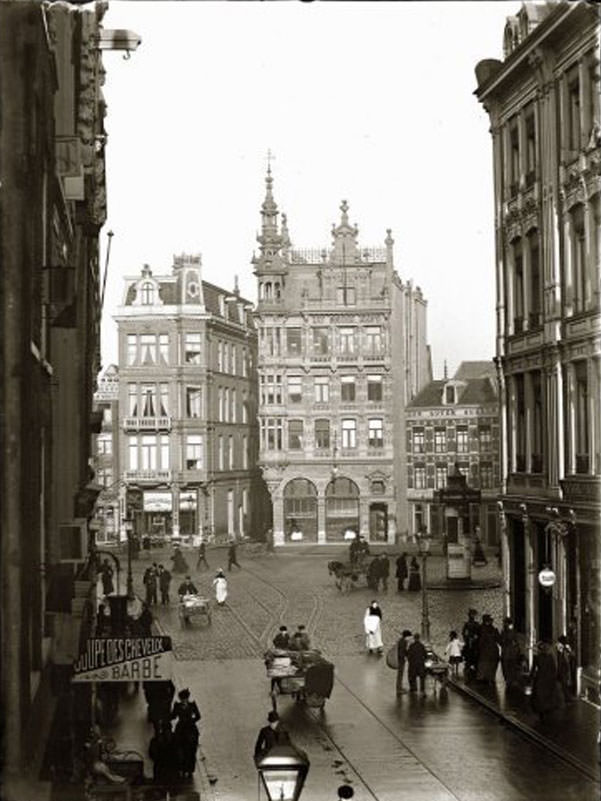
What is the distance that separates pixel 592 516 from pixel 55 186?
10142 millimetres

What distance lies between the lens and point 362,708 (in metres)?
20.4

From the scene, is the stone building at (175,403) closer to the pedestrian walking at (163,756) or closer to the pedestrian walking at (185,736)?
the pedestrian walking at (185,736)

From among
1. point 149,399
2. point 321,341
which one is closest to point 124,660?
point 149,399

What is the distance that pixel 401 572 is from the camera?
90.5 feet

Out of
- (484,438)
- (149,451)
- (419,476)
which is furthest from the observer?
(484,438)

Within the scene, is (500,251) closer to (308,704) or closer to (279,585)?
(279,585)

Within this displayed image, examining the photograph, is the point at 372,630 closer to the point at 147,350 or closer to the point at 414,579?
the point at 414,579

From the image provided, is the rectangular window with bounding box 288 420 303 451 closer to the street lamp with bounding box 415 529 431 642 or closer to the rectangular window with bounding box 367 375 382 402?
the rectangular window with bounding box 367 375 382 402

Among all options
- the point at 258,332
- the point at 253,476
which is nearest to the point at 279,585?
the point at 253,476

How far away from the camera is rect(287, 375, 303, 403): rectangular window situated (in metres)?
26.2

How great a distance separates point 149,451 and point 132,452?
370 millimetres

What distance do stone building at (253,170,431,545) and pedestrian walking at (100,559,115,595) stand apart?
3406mm

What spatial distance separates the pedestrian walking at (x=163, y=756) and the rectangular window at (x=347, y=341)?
42.6 ft

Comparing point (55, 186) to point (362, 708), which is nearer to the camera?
point (55, 186)
